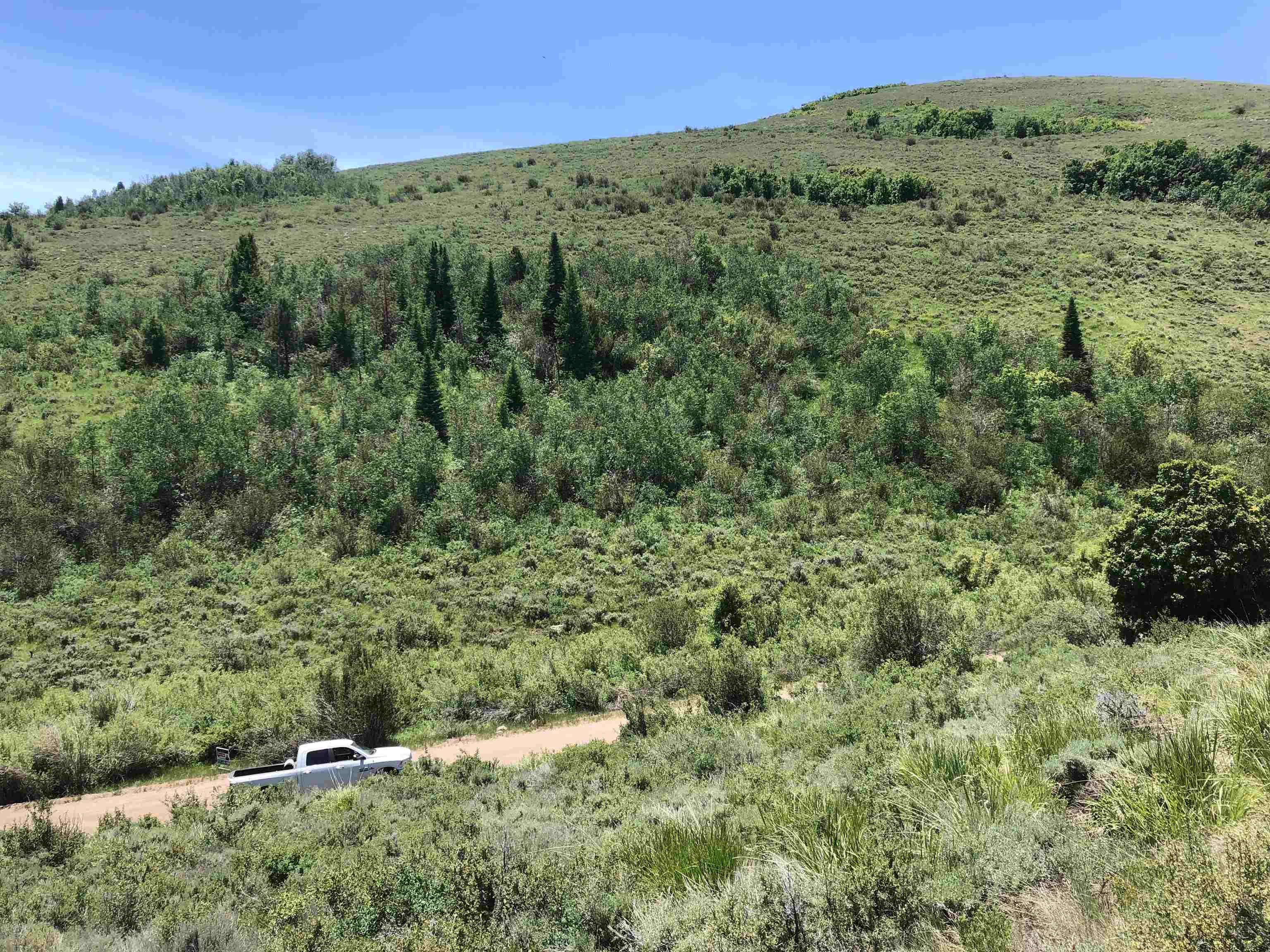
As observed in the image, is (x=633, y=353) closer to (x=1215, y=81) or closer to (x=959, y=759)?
(x=959, y=759)

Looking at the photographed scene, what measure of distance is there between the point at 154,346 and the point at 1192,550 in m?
52.3

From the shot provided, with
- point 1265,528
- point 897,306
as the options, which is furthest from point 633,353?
point 1265,528

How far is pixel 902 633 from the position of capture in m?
14.6

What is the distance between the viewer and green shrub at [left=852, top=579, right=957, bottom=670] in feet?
46.9

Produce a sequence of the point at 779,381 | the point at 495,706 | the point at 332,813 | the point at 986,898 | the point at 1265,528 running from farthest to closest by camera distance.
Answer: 1. the point at 779,381
2. the point at 495,706
3. the point at 1265,528
4. the point at 332,813
5. the point at 986,898

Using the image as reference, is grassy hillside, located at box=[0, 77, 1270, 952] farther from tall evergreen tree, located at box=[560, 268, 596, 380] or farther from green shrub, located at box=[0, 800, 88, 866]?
tall evergreen tree, located at box=[560, 268, 596, 380]

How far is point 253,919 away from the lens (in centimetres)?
590

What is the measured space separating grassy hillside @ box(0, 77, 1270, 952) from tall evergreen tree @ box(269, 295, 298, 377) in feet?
2.74

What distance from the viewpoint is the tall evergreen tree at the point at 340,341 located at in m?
42.3

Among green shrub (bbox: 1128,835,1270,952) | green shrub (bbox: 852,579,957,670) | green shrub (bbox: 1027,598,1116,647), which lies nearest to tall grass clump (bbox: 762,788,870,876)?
green shrub (bbox: 1128,835,1270,952)

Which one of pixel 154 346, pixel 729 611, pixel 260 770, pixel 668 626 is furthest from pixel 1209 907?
pixel 154 346

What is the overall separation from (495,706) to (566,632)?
16.4 ft

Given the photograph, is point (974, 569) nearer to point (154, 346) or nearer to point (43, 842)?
point (43, 842)

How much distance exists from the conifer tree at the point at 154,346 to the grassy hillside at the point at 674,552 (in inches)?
9.9
